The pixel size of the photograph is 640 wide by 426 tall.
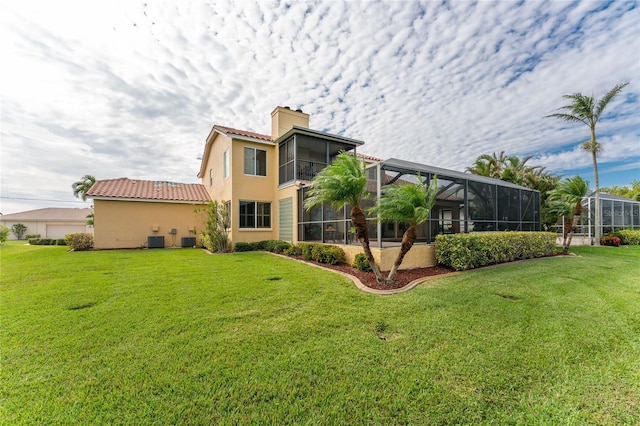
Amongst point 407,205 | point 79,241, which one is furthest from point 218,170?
point 407,205

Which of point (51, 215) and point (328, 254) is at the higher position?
point (51, 215)

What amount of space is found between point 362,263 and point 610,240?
20.5 meters

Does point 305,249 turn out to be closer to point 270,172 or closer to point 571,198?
point 270,172

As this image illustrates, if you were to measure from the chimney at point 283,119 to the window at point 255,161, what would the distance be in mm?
1284

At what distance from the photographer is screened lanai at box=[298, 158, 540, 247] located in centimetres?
892

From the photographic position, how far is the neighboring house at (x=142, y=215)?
578 inches

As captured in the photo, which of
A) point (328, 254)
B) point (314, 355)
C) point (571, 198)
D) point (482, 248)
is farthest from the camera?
point (571, 198)

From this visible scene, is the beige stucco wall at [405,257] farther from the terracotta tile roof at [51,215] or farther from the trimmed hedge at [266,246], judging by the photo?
the terracotta tile roof at [51,215]

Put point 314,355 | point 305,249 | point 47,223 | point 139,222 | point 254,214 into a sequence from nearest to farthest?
point 314,355 → point 305,249 → point 254,214 → point 139,222 → point 47,223

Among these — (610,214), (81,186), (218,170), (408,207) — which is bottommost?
(610,214)

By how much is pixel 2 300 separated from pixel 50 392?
14.7 ft

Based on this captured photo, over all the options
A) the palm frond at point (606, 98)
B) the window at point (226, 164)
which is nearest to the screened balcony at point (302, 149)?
the window at point (226, 164)

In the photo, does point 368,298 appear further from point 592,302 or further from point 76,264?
point 76,264

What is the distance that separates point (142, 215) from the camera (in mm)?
15586
